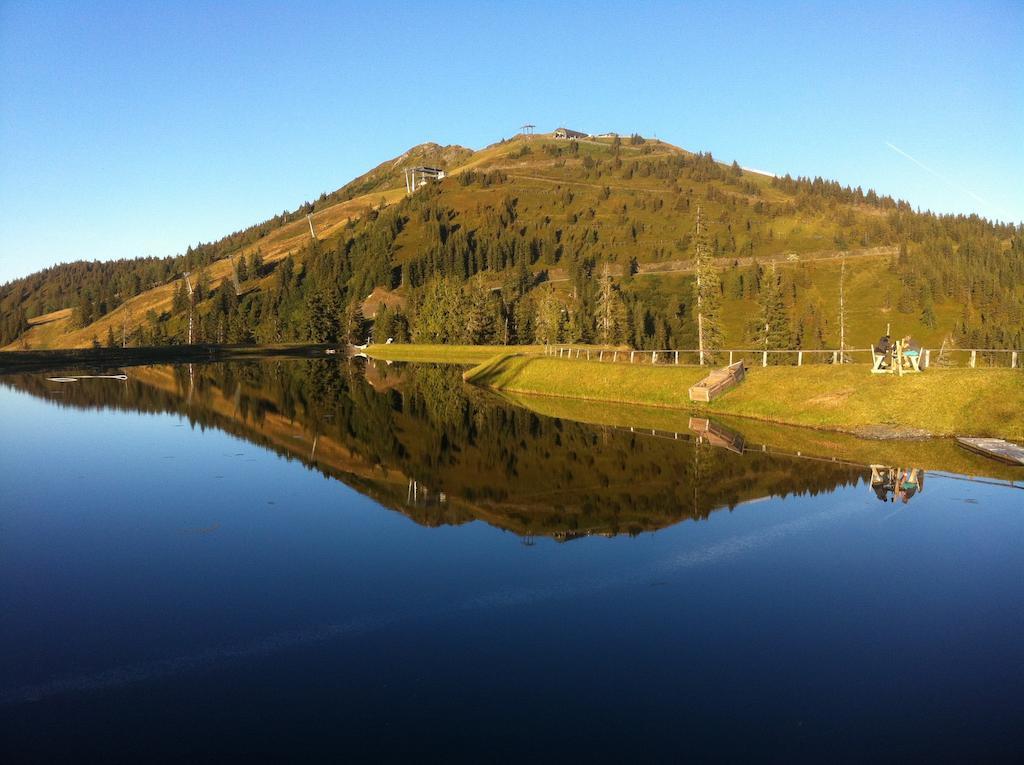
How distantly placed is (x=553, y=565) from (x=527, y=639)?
6142mm

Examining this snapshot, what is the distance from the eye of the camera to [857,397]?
5338cm

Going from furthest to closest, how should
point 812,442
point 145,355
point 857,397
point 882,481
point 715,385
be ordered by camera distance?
point 145,355
point 715,385
point 857,397
point 812,442
point 882,481

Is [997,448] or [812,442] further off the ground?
[997,448]

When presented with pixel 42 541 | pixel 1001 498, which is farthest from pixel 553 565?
pixel 1001 498

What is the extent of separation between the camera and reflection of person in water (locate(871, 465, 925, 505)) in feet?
110

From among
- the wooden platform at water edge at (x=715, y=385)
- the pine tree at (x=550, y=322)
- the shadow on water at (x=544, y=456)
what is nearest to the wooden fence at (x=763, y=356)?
the wooden platform at water edge at (x=715, y=385)

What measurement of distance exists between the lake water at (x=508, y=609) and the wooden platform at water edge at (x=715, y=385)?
68.7 feet

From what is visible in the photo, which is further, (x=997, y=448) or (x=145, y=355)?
(x=145, y=355)

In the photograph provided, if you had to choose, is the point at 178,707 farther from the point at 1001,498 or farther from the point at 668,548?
the point at 1001,498

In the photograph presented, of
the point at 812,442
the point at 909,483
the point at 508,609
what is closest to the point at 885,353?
the point at 812,442

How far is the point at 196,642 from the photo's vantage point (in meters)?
18.4

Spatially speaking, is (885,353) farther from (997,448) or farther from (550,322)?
(550,322)

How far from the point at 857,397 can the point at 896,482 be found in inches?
744

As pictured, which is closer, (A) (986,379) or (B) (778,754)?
(B) (778,754)
